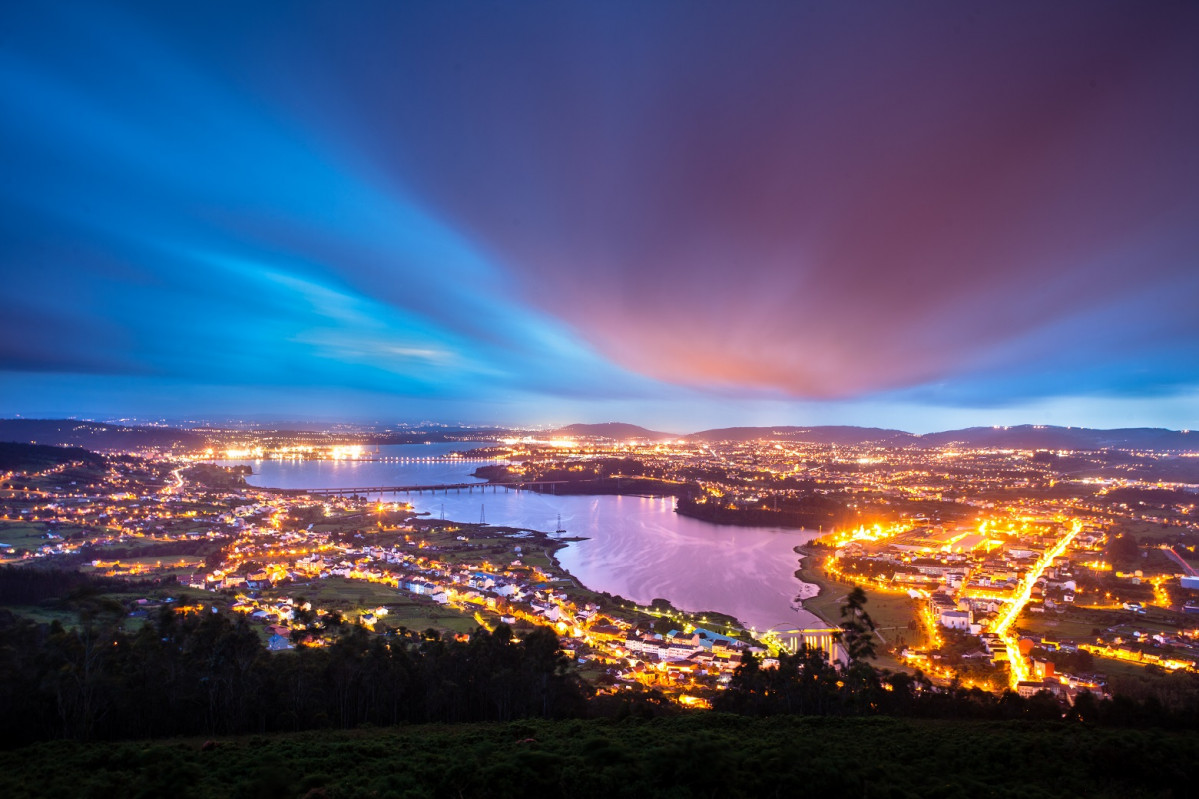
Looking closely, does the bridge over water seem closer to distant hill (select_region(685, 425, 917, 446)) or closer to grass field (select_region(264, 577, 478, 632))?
grass field (select_region(264, 577, 478, 632))

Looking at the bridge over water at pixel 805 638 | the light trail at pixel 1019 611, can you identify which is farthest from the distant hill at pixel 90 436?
the light trail at pixel 1019 611

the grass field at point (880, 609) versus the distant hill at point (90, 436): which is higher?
the distant hill at point (90, 436)

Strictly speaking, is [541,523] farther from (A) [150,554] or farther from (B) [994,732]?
(B) [994,732]

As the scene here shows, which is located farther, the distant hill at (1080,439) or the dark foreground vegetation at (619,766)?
the distant hill at (1080,439)

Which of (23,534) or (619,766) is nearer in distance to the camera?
(619,766)

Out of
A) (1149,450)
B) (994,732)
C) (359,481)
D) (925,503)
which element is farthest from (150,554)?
(1149,450)

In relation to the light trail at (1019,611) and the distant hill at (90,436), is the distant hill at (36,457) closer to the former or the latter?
the distant hill at (90,436)

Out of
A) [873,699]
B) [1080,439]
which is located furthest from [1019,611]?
[1080,439]

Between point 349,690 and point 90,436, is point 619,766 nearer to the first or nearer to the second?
point 349,690
